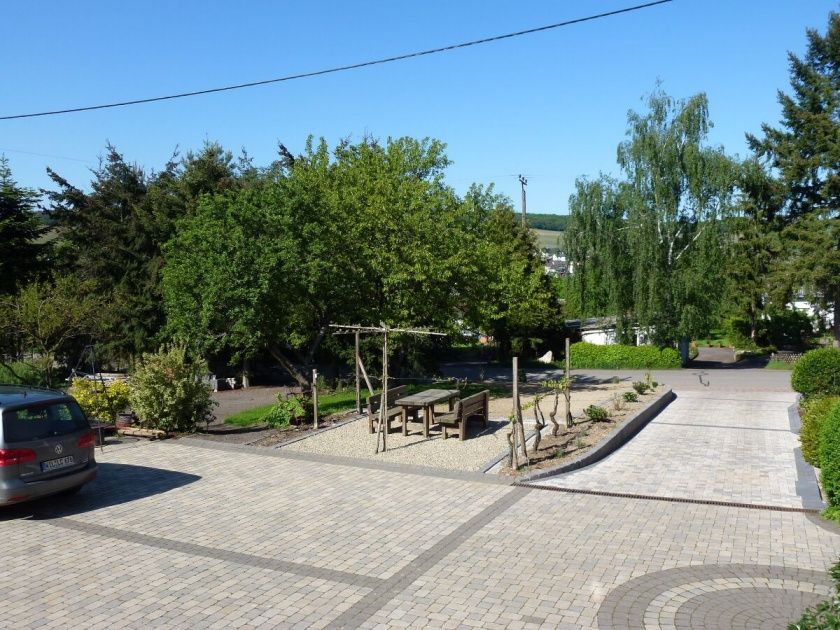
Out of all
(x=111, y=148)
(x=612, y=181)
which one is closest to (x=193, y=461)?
(x=111, y=148)

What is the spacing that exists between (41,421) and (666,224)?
31.0m

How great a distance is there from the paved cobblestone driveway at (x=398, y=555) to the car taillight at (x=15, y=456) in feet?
2.81

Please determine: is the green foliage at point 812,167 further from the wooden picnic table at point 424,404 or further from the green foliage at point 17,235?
the green foliage at point 17,235

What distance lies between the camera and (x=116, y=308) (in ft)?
83.6

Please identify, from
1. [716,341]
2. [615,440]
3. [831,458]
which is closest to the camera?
[831,458]

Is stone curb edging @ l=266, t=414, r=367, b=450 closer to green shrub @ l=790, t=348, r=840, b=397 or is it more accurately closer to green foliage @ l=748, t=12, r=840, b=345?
green shrub @ l=790, t=348, r=840, b=397

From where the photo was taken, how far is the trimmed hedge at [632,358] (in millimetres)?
33938

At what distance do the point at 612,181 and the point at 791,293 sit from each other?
1011 cm

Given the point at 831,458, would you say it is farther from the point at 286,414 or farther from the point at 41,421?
the point at 286,414

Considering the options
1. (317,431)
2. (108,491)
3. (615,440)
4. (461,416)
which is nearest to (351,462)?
(461,416)

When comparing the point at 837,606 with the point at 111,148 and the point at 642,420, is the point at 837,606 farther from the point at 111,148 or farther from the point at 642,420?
the point at 111,148

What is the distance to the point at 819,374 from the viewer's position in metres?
16.9

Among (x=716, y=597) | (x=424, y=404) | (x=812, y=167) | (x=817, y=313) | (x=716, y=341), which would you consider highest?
(x=812, y=167)

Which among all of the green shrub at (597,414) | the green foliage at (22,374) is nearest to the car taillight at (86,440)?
the green foliage at (22,374)
